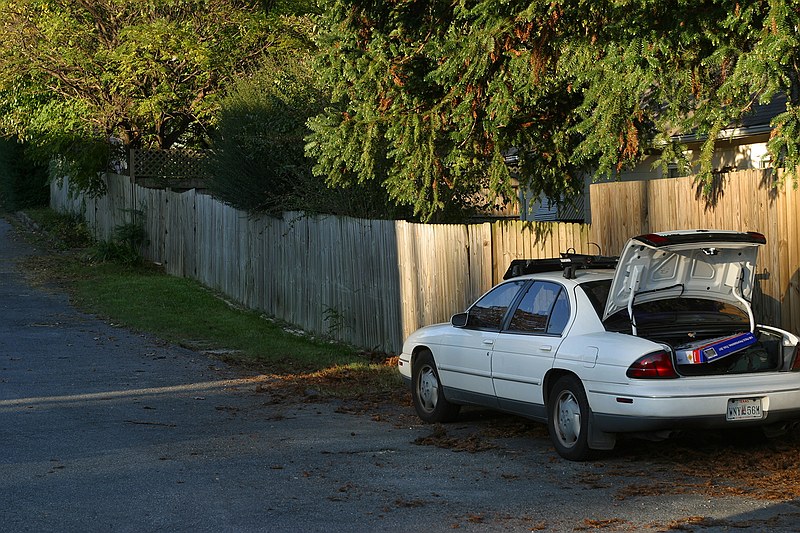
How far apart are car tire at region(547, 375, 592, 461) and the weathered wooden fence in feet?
7.52

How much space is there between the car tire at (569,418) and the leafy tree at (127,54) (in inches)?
752

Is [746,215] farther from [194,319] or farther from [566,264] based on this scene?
[194,319]

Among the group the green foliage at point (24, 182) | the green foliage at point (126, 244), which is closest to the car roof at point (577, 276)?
the green foliage at point (126, 244)

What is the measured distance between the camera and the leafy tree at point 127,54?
26.7 meters

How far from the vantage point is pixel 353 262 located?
659 inches

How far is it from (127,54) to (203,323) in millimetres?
9688

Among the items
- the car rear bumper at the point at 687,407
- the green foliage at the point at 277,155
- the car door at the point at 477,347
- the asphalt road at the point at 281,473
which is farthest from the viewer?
the green foliage at the point at 277,155

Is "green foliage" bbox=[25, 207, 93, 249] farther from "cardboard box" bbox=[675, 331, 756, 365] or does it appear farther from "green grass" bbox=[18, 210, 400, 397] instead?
"cardboard box" bbox=[675, 331, 756, 365]

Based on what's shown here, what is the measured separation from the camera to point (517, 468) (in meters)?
8.52

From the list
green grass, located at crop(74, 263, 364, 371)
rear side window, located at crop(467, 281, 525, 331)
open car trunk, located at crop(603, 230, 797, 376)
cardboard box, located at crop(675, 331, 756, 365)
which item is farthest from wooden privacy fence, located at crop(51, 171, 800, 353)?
rear side window, located at crop(467, 281, 525, 331)

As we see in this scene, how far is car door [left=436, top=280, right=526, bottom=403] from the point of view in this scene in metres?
9.84

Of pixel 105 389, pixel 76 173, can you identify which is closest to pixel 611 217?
pixel 105 389

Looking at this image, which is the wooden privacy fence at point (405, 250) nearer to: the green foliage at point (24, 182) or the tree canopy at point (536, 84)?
the tree canopy at point (536, 84)

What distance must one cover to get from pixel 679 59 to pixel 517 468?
15.1ft
